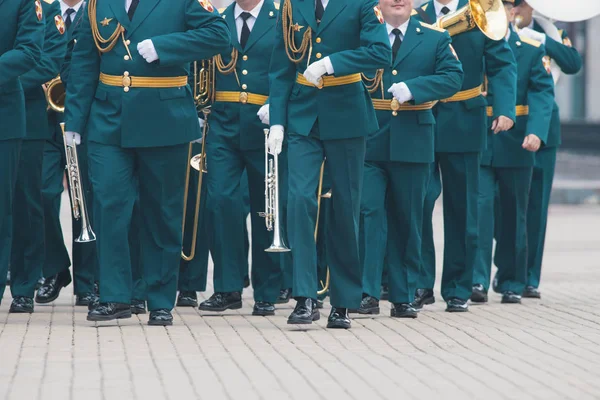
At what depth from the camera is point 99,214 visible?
26.4 feet

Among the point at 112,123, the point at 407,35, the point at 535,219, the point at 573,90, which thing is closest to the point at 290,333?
the point at 112,123

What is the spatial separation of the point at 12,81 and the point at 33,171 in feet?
2.49

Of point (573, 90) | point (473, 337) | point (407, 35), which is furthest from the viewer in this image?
point (573, 90)

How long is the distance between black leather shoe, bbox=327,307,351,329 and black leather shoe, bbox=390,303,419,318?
76 cm

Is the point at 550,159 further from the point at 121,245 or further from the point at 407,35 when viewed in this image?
the point at 121,245

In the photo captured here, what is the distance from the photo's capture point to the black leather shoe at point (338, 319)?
26.3ft

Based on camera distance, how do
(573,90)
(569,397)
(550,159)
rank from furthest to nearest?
(573,90) → (550,159) → (569,397)

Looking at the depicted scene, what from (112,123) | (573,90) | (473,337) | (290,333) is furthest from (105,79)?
(573,90)

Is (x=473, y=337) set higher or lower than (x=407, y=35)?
lower

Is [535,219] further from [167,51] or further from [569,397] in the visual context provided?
[569,397]

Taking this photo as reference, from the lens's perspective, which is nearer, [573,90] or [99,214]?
[99,214]

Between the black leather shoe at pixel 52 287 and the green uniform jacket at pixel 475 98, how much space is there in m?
2.46

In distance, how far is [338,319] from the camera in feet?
26.3

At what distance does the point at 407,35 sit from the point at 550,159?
221 cm
